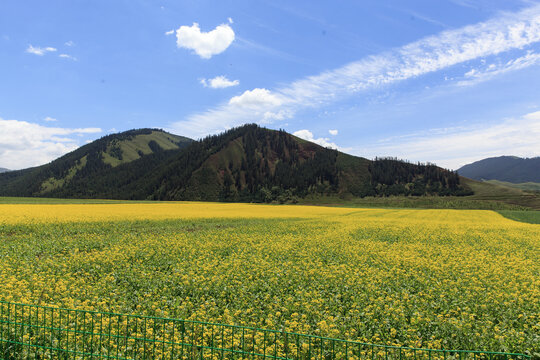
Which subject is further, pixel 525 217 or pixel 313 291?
pixel 525 217

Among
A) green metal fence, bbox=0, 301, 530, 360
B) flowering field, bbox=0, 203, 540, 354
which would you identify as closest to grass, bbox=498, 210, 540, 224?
flowering field, bbox=0, 203, 540, 354

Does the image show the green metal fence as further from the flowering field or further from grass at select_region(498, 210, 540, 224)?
grass at select_region(498, 210, 540, 224)

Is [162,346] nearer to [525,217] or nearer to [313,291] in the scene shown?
[313,291]

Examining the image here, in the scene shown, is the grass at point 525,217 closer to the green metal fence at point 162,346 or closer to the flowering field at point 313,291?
the flowering field at point 313,291

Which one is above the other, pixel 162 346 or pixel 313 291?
pixel 162 346

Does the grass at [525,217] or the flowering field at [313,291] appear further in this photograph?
the grass at [525,217]

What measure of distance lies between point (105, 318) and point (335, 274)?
9.15 meters

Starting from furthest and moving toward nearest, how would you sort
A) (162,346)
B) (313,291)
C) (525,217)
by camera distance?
(525,217), (313,291), (162,346)

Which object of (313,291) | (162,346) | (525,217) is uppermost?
(162,346)

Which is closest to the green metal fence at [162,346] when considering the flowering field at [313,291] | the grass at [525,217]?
the flowering field at [313,291]

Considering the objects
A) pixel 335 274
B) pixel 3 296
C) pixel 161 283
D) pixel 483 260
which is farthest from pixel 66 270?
pixel 483 260

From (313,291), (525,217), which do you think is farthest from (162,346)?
(525,217)

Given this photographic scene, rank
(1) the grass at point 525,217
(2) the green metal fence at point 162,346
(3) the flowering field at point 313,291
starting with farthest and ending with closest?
(1) the grass at point 525,217 < (3) the flowering field at point 313,291 < (2) the green metal fence at point 162,346

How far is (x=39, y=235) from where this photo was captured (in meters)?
26.5
